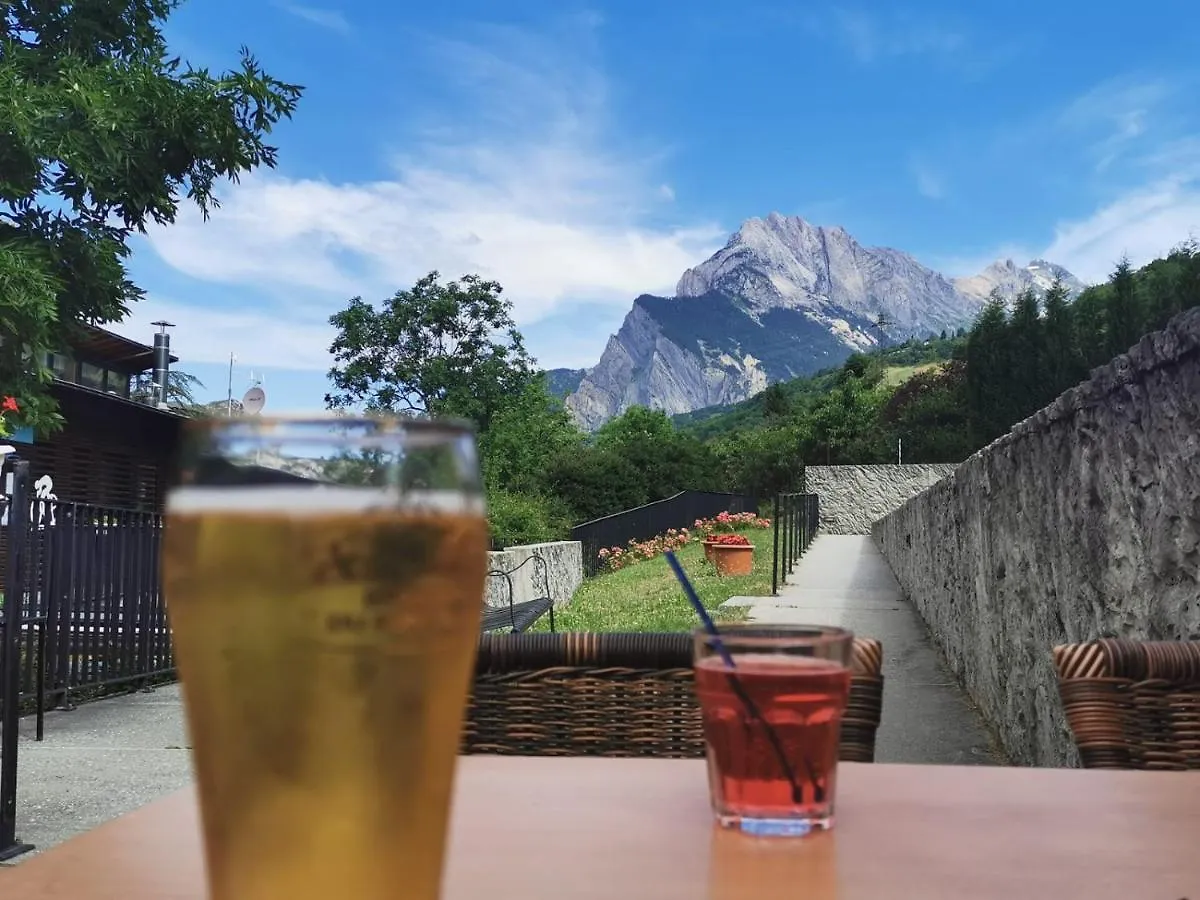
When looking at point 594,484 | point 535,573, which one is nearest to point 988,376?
point 594,484

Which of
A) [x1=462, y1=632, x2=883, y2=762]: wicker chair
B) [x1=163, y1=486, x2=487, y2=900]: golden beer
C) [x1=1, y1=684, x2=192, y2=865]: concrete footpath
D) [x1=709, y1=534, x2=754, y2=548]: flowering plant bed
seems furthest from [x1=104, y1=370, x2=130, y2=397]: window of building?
[x1=163, y1=486, x2=487, y2=900]: golden beer

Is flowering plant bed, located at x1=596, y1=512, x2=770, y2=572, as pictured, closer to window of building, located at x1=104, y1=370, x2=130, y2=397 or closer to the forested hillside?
the forested hillside

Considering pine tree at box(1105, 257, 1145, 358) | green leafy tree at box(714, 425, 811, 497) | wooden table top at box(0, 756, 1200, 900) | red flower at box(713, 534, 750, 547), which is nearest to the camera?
wooden table top at box(0, 756, 1200, 900)

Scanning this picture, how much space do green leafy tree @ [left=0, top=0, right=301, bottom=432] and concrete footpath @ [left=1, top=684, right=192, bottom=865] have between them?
26.1 feet

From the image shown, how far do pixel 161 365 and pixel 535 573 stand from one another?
1782 centimetres

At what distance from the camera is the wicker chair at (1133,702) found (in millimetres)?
1220

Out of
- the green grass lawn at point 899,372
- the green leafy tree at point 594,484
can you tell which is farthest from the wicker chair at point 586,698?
the green grass lawn at point 899,372

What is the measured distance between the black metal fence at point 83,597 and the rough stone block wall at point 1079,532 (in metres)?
3.75

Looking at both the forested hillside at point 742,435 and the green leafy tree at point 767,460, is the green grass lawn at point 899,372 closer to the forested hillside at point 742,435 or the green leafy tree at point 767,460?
the forested hillside at point 742,435

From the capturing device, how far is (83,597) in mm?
5859

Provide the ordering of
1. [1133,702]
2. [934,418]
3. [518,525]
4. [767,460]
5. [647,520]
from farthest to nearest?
1. [767,460]
2. [934,418]
3. [647,520]
4. [518,525]
5. [1133,702]

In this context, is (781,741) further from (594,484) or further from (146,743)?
(594,484)

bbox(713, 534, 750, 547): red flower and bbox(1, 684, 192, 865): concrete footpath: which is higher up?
bbox(713, 534, 750, 547): red flower

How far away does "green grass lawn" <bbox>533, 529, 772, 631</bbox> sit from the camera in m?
8.41
